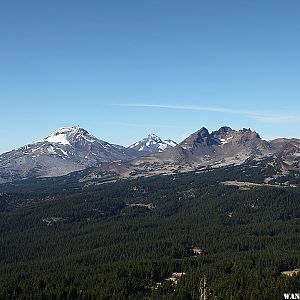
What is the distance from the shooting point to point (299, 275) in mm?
178125

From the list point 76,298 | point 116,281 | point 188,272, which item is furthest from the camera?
point 188,272

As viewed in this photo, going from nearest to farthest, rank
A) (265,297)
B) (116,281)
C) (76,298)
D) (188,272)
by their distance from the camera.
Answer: (265,297) → (76,298) → (116,281) → (188,272)

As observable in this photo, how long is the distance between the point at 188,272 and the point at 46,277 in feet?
185

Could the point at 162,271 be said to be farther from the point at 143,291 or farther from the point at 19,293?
the point at 19,293

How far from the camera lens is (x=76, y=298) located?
165500 millimetres

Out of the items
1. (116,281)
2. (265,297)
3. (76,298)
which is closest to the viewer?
(265,297)

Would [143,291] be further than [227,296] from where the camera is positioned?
Yes

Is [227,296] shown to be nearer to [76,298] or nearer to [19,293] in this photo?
[76,298]

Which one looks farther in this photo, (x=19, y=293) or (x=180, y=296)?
(x=19, y=293)

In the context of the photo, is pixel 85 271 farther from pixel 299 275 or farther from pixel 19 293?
pixel 299 275

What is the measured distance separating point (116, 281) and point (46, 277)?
30.5 metres

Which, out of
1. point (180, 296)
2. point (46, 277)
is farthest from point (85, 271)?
point (180, 296)

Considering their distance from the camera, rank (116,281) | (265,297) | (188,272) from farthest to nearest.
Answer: (188,272) < (116,281) < (265,297)

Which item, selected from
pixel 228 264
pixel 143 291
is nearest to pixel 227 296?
pixel 143 291
